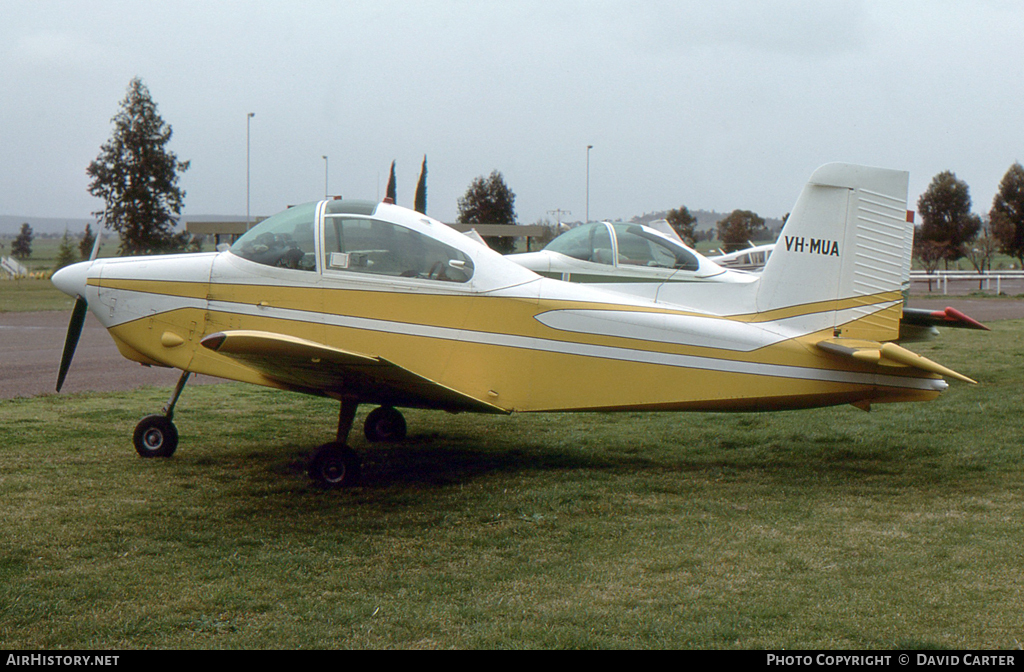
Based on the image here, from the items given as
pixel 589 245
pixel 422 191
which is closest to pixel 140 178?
pixel 422 191

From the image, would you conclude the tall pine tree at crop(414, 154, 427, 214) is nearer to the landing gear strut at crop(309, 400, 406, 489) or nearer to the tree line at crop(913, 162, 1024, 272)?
the landing gear strut at crop(309, 400, 406, 489)

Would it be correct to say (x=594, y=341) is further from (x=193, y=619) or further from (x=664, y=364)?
(x=193, y=619)

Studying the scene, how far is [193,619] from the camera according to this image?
12.8ft

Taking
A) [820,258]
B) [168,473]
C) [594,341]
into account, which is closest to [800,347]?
[820,258]

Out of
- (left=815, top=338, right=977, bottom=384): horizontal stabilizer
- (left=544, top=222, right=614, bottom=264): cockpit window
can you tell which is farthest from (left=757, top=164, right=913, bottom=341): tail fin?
(left=544, top=222, right=614, bottom=264): cockpit window

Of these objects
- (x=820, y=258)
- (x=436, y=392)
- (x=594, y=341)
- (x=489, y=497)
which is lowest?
(x=489, y=497)

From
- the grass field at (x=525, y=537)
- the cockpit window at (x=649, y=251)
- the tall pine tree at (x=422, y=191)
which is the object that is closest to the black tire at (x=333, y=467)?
the grass field at (x=525, y=537)

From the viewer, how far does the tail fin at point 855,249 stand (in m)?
6.60

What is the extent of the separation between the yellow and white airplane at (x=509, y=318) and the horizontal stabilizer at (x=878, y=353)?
0.05ft

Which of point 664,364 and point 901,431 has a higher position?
point 664,364

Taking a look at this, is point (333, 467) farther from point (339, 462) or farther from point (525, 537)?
point (525, 537)

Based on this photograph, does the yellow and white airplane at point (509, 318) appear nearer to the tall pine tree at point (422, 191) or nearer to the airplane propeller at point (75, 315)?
the airplane propeller at point (75, 315)

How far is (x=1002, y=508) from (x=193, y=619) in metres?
5.34
